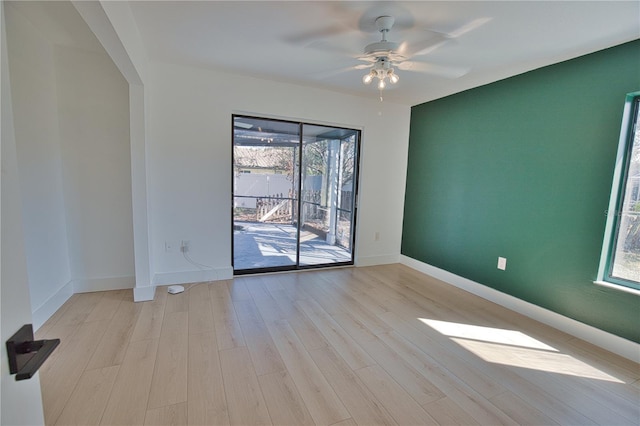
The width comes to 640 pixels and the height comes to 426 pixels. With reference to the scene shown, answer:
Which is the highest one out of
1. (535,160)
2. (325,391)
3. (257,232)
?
(535,160)

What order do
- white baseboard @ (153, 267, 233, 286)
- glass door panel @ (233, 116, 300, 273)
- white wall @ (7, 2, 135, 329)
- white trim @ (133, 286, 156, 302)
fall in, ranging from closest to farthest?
white wall @ (7, 2, 135, 329), white trim @ (133, 286, 156, 302), white baseboard @ (153, 267, 233, 286), glass door panel @ (233, 116, 300, 273)

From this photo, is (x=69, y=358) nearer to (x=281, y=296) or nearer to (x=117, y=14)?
(x=281, y=296)

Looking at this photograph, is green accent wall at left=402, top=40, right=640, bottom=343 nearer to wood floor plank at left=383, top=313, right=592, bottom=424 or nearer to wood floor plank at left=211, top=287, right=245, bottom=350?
wood floor plank at left=383, top=313, right=592, bottom=424

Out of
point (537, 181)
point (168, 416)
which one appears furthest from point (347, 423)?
point (537, 181)

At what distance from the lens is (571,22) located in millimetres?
1957

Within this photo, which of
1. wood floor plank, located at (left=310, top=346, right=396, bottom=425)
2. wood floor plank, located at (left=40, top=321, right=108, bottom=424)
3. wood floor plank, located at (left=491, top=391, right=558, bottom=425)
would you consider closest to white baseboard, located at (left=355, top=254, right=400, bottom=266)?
wood floor plank, located at (left=310, top=346, right=396, bottom=425)

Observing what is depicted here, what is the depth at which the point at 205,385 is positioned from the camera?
5.65 ft

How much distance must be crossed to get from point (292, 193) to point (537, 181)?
2724 millimetres

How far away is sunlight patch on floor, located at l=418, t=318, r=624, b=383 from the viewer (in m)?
2.02

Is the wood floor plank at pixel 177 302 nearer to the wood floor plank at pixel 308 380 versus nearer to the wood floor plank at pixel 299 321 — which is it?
the wood floor plank at pixel 299 321

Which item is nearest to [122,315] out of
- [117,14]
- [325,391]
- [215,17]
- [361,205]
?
[325,391]

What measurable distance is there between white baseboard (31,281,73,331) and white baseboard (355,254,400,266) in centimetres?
330

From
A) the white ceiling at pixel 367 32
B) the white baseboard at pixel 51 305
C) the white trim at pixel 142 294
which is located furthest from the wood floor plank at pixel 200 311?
the white ceiling at pixel 367 32

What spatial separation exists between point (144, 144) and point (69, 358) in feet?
5.84
